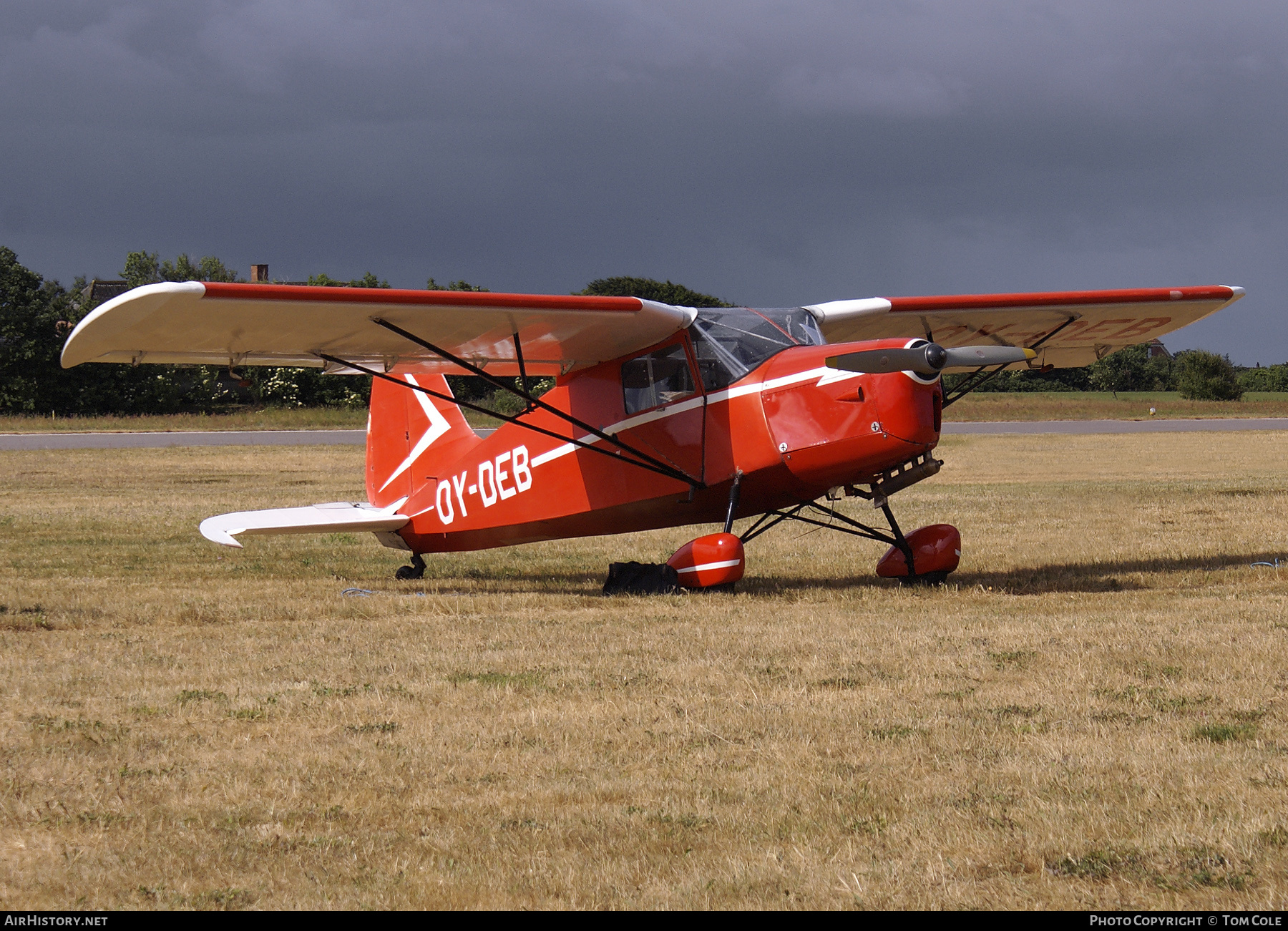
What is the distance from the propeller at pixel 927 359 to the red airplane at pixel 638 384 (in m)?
0.02

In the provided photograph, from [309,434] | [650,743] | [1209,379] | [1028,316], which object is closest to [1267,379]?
[1209,379]

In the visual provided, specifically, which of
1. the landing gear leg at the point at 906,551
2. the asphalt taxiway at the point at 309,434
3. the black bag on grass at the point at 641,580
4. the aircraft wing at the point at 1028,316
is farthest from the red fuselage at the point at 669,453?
the asphalt taxiway at the point at 309,434

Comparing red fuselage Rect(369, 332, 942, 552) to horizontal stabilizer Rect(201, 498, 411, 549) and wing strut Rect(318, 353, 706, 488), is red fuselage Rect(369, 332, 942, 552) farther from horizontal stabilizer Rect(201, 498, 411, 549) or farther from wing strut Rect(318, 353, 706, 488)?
horizontal stabilizer Rect(201, 498, 411, 549)

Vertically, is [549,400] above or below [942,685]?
above

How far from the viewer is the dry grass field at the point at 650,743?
3777 millimetres

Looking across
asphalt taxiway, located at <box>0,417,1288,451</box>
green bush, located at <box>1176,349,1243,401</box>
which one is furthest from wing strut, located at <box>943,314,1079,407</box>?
green bush, located at <box>1176,349,1243,401</box>

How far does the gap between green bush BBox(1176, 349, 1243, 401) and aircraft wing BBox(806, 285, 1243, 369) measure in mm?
53736

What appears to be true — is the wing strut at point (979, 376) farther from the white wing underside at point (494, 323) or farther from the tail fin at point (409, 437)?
the tail fin at point (409, 437)

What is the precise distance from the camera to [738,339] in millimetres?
10469

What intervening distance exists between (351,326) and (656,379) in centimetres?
267

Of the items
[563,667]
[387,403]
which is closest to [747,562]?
[387,403]

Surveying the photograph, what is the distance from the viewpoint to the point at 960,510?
17.1 m

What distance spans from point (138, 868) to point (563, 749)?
185 centimetres
